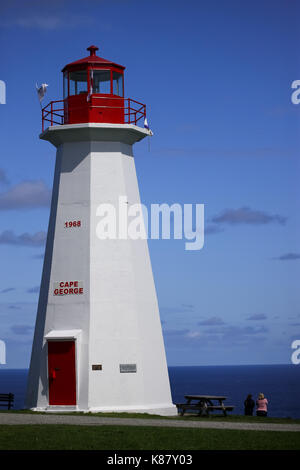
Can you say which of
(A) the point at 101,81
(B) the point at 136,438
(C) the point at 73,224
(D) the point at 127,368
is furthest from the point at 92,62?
(B) the point at 136,438

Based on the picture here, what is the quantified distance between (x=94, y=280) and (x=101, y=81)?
6846 mm

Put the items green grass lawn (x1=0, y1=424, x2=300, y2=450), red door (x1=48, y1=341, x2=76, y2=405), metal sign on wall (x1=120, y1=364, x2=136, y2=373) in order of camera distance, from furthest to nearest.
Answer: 1. metal sign on wall (x1=120, y1=364, x2=136, y2=373)
2. red door (x1=48, y1=341, x2=76, y2=405)
3. green grass lawn (x1=0, y1=424, x2=300, y2=450)

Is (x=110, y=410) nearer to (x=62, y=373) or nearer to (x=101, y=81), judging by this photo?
(x=62, y=373)

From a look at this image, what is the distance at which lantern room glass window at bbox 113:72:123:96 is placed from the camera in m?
29.7

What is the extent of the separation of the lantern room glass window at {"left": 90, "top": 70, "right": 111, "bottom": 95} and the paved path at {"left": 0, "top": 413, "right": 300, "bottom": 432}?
431 inches

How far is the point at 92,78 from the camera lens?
A: 29.4m

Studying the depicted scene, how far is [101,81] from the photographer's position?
29.7 meters

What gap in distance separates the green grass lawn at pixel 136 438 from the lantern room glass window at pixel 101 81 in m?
12.4

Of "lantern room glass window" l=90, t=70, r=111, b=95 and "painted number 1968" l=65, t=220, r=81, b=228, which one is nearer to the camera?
"painted number 1968" l=65, t=220, r=81, b=228

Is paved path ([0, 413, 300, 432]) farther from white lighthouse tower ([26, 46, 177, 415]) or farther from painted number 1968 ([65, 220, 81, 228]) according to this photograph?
painted number 1968 ([65, 220, 81, 228])

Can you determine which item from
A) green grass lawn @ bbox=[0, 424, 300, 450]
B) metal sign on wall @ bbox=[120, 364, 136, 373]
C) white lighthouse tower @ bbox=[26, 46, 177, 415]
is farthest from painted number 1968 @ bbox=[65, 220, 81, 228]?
green grass lawn @ bbox=[0, 424, 300, 450]

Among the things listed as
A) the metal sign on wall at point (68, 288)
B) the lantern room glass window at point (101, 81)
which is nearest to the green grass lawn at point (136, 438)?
the metal sign on wall at point (68, 288)

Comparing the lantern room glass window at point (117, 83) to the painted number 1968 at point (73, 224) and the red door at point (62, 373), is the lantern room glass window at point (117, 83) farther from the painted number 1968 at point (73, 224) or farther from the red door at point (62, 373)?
the red door at point (62, 373)

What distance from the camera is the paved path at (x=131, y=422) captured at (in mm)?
22672
